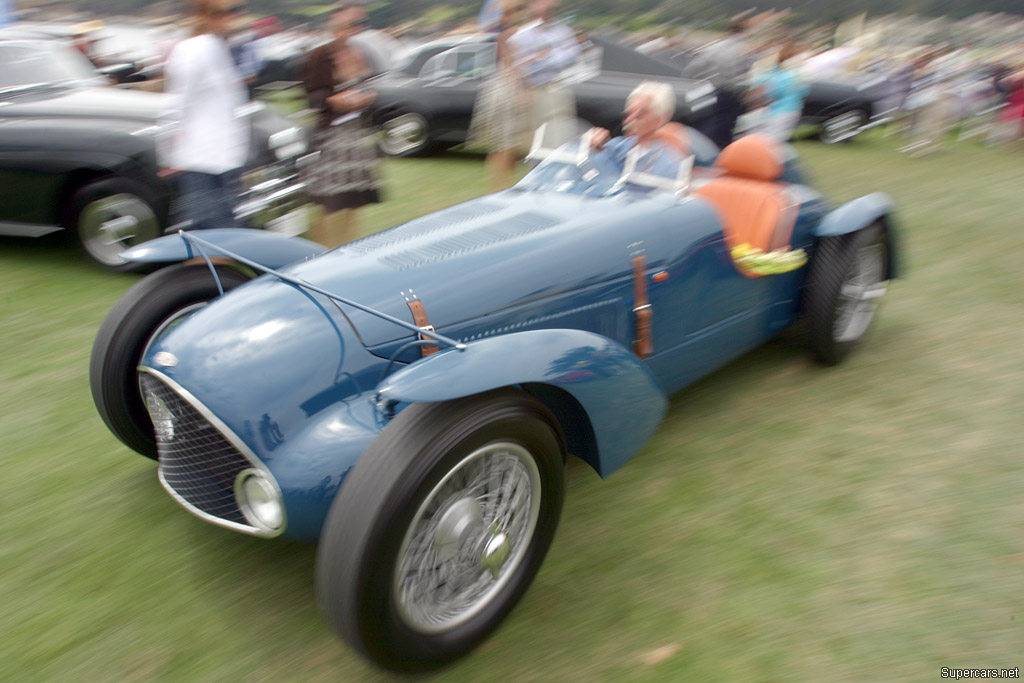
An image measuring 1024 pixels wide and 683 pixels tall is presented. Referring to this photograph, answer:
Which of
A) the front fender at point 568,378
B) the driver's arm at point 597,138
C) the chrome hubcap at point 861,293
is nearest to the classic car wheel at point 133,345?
the front fender at point 568,378

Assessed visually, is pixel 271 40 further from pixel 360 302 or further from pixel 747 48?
pixel 360 302

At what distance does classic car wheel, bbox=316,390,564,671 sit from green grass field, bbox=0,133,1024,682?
7.2 inches

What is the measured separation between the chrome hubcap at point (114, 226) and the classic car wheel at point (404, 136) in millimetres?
4657

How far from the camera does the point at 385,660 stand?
A: 2.04 m

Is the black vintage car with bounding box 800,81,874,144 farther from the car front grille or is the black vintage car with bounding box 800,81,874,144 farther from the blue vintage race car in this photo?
the car front grille

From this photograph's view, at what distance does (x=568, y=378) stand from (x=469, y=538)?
57cm

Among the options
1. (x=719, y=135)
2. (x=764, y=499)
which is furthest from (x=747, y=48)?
(x=764, y=499)

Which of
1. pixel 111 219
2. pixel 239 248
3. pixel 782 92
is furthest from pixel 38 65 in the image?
pixel 782 92

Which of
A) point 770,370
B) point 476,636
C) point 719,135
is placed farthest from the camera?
point 719,135

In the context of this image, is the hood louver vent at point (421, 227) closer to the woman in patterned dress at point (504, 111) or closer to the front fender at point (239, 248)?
the front fender at point (239, 248)

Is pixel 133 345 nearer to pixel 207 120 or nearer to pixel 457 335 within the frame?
pixel 457 335

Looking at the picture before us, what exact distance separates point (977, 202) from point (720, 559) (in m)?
6.52

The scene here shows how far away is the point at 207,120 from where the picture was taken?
4.25m

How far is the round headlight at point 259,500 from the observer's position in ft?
7.34
